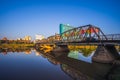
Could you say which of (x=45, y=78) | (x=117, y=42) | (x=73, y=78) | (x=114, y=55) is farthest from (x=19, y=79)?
(x=114, y=55)

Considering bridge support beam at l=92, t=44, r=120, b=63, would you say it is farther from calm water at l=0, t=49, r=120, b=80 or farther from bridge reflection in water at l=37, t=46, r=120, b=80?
calm water at l=0, t=49, r=120, b=80

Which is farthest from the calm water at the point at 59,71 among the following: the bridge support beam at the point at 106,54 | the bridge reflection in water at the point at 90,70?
the bridge support beam at the point at 106,54

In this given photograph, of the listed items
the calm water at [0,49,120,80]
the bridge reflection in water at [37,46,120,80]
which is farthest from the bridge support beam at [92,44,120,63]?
the calm water at [0,49,120,80]

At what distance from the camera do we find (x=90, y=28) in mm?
49562

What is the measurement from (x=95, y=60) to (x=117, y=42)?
8849 millimetres

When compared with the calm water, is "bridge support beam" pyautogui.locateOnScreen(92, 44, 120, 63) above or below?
above

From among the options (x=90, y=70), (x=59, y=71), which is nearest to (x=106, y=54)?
(x=90, y=70)

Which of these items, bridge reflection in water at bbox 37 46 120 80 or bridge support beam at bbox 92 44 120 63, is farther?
bridge support beam at bbox 92 44 120 63

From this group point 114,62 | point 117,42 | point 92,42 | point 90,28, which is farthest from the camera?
point 90,28

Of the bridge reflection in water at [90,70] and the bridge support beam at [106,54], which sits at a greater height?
the bridge support beam at [106,54]

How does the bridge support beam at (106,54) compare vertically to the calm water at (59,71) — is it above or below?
above

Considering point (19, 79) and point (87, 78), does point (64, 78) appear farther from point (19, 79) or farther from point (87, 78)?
point (19, 79)

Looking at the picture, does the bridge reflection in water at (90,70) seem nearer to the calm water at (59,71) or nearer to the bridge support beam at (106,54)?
the calm water at (59,71)

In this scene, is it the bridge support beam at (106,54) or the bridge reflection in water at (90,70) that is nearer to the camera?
the bridge reflection in water at (90,70)
